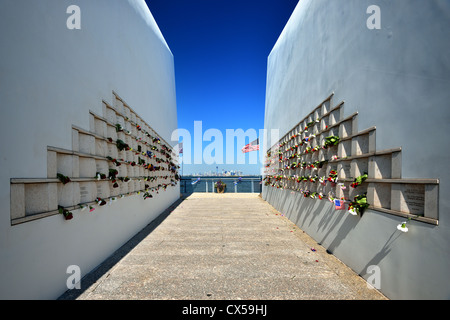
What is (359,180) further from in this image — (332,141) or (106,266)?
(106,266)

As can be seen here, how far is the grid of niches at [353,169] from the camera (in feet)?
5.82

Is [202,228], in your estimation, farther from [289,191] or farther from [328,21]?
[328,21]

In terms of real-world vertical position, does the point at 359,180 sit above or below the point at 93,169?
below

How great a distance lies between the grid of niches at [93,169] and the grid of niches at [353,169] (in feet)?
10.5

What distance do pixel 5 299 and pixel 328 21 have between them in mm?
5099

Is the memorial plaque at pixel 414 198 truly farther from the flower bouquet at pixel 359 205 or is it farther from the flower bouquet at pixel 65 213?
the flower bouquet at pixel 65 213

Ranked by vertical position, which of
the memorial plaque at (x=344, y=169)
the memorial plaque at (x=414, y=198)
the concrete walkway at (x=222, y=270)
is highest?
the memorial plaque at (x=344, y=169)

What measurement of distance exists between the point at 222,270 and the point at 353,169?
6.78 ft

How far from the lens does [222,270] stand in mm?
2672

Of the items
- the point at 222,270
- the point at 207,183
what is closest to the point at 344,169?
the point at 222,270

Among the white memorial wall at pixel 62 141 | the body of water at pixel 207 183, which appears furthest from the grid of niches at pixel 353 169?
the body of water at pixel 207 183

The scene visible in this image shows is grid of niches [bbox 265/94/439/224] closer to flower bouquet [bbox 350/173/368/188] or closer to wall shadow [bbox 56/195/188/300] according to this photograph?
flower bouquet [bbox 350/173/368/188]

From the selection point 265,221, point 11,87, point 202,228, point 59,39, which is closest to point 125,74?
point 59,39

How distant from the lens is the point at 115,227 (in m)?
3.42
